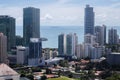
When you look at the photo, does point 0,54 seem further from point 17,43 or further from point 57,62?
point 17,43

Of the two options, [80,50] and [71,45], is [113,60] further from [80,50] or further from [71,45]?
[71,45]

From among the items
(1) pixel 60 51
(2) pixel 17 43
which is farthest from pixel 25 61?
(2) pixel 17 43

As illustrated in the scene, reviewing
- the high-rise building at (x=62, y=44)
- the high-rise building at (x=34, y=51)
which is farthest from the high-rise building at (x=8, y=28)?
the high-rise building at (x=34, y=51)

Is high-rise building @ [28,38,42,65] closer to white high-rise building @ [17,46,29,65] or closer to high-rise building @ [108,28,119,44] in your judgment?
white high-rise building @ [17,46,29,65]

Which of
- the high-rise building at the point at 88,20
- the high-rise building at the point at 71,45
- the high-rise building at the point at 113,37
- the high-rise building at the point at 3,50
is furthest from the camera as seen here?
the high-rise building at the point at 88,20

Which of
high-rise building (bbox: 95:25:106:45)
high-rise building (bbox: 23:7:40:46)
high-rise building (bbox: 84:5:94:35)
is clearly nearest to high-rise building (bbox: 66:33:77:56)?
high-rise building (bbox: 23:7:40:46)

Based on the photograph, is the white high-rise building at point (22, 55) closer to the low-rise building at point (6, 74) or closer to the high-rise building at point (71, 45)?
the high-rise building at point (71, 45)

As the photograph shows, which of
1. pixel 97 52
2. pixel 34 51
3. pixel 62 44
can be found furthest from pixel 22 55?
pixel 97 52

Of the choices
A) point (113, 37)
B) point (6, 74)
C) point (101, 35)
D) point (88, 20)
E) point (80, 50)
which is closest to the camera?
point (6, 74)
